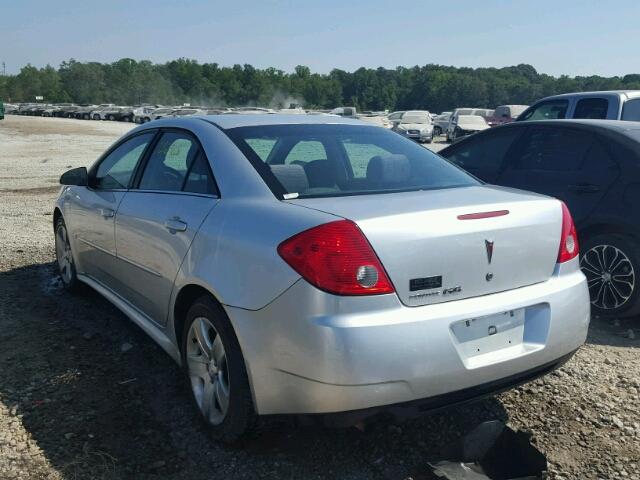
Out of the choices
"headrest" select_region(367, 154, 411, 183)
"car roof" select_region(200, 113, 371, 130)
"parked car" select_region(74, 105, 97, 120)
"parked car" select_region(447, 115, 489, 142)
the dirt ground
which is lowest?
"parked car" select_region(74, 105, 97, 120)

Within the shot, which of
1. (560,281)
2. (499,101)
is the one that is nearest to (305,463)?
(560,281)

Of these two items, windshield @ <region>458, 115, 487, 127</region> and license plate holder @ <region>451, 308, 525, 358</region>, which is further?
windshield @ <region>458, 115, 487, 127</region>

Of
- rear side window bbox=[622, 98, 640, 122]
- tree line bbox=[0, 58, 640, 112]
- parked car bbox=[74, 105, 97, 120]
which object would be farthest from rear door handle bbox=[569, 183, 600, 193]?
tree line bbox=[0, 58, 640, 112]

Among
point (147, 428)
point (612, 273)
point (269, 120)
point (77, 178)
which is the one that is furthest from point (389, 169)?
point (77, 178)

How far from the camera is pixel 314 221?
2.65m

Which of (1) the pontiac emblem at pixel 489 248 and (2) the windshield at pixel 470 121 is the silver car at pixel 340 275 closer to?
(1) the pontiac emblem at pixel 489 248

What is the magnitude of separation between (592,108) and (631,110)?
0.60m

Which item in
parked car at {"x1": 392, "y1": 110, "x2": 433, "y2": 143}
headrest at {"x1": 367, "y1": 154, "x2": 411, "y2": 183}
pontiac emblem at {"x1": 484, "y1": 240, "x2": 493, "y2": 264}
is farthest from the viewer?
parked car at {"x1": 392, "y1": 110, "x2": 433, "y2": 143}

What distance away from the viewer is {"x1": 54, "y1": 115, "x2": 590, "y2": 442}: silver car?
2.52 m

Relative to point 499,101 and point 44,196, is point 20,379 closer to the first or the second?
point 44,196

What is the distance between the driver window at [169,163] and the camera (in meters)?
3.72

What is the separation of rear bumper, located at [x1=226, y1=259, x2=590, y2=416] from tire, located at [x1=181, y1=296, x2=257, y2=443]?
0.12m

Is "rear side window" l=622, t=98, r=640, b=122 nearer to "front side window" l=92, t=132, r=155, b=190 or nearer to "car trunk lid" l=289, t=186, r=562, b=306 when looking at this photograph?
"car trunk lid" l=289, t=186, r=562, b=306

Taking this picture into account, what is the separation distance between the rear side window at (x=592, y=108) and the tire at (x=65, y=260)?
309 inches
